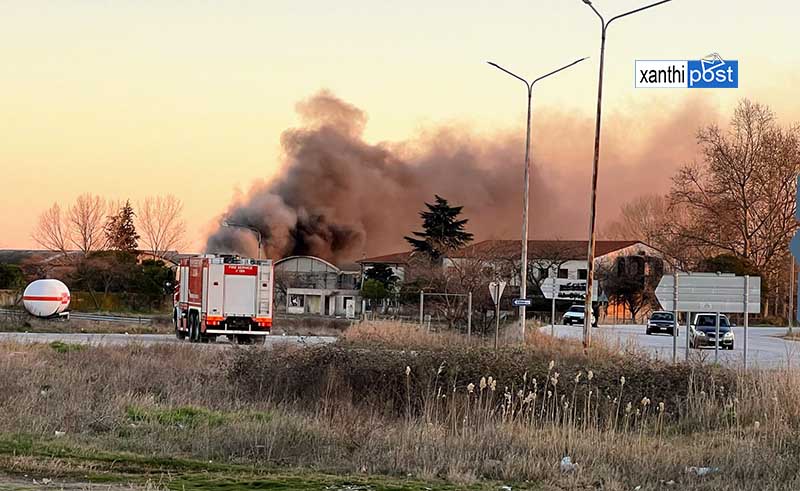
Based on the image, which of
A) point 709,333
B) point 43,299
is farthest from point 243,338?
point 709,333

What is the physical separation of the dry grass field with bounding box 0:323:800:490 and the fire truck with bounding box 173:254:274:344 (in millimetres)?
14817

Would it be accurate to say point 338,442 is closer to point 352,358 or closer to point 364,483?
point 364,483

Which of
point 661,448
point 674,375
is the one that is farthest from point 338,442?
point 674,375

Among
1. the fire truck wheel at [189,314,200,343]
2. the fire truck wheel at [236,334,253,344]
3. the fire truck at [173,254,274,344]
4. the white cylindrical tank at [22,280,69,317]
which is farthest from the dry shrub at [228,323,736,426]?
the white cylindrical tank at [22,280,69,317]

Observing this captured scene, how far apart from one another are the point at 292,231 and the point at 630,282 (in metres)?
30.3

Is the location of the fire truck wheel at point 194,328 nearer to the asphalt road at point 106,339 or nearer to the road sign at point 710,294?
the asphalt road at point 106,339

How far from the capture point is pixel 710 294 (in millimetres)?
26531

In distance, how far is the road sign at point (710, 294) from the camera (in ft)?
85.9

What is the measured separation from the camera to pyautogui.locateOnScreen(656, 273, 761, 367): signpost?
85.7 feet

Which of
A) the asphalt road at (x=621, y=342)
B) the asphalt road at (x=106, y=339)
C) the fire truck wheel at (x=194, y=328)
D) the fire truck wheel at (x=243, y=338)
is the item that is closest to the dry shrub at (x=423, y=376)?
the asphalt road at (x=621, y=342)

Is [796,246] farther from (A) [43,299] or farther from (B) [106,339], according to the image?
(A) [43,299]

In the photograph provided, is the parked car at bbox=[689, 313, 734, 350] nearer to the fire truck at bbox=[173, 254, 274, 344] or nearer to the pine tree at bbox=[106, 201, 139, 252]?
the fire truck at bbox=[173, 254, 274, 344]

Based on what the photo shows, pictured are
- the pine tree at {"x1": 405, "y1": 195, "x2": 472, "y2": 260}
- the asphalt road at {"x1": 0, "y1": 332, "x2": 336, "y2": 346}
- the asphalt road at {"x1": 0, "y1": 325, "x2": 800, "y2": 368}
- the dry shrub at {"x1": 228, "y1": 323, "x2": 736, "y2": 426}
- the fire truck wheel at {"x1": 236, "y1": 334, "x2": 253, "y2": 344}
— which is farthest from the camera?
the pine tree at {"x1": 405, "y1": 195, "x2": 472, "y2": 260}

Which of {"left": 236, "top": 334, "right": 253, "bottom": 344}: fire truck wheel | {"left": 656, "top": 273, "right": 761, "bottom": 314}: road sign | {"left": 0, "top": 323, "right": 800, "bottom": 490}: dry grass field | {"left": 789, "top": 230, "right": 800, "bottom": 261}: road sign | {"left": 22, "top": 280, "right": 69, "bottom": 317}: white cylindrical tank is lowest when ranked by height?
{"left": 236, "top": 334, "right": 253, "bottom": 344}: fire truck wheel
